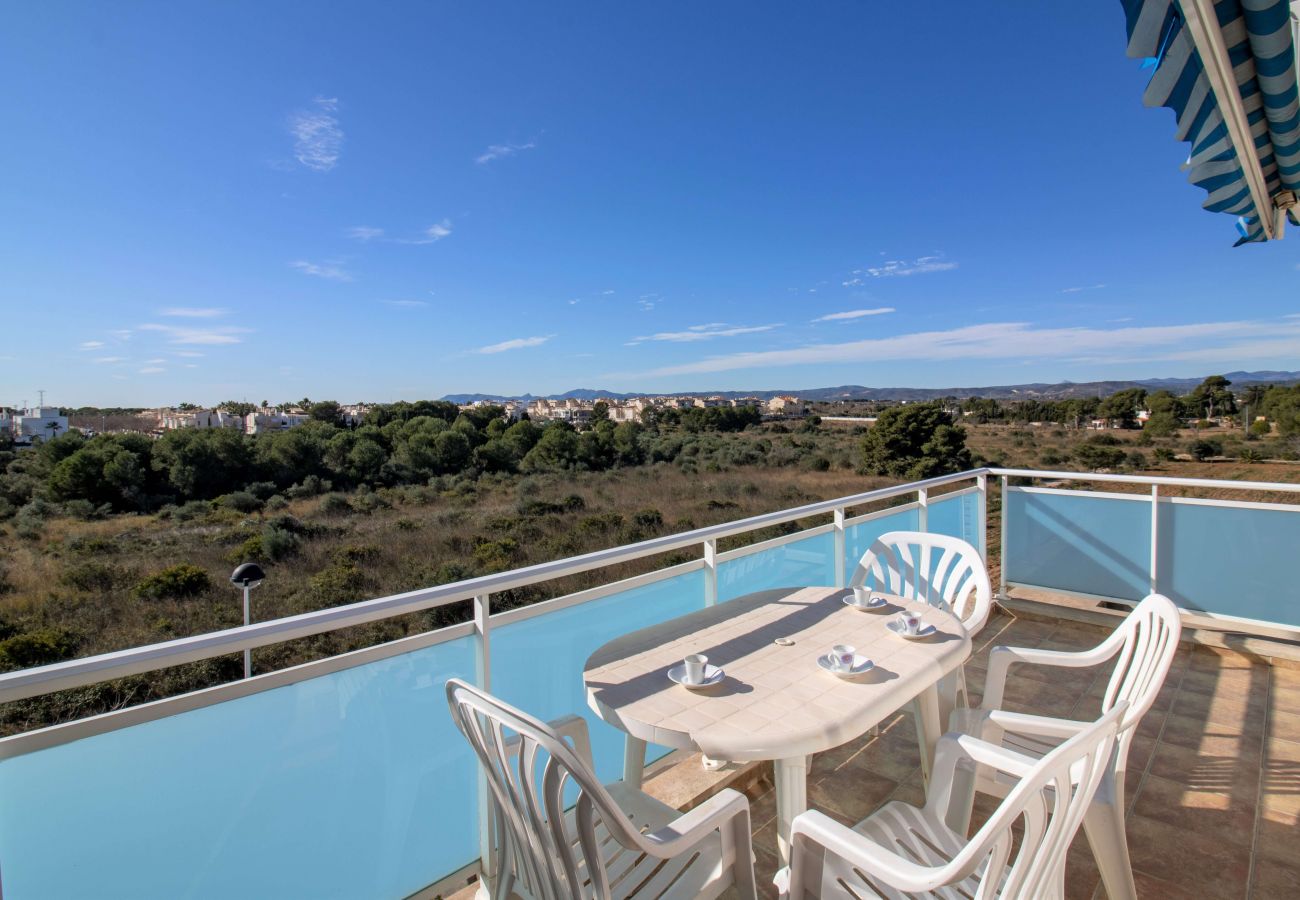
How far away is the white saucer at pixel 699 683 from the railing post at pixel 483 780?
20.9 inches

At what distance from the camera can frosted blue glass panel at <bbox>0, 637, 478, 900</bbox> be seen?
Result: 1218 millimetres

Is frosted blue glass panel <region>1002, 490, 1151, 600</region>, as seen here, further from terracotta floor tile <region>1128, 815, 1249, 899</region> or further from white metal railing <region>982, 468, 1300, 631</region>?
terracotta floor tile <region>1128, 815, 1249, 899</region>

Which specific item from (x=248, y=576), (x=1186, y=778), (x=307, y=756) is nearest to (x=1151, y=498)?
(x=1186, y=778)

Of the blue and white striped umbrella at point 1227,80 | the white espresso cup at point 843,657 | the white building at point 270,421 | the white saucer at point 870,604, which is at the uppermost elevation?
the blue and white striped umbrella at point 1227,80

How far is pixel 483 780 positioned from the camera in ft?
5.82

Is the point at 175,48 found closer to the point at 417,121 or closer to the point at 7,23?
the point at 7,23

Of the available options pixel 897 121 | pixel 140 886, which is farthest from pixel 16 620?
pixel 897 121

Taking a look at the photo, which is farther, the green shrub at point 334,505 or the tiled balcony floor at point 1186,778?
the green shrub at point 334,505

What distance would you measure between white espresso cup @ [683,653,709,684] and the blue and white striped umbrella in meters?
1.77

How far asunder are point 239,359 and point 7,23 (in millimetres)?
21081

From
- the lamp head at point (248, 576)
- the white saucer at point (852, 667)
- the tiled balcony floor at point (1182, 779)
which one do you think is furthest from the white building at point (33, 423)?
the white saucer at point (852, 667)

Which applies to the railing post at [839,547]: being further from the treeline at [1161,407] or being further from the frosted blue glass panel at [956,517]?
the treeline at [1161,407]

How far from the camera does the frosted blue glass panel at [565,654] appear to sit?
6.18 feet

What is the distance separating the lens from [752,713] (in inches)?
56.9
